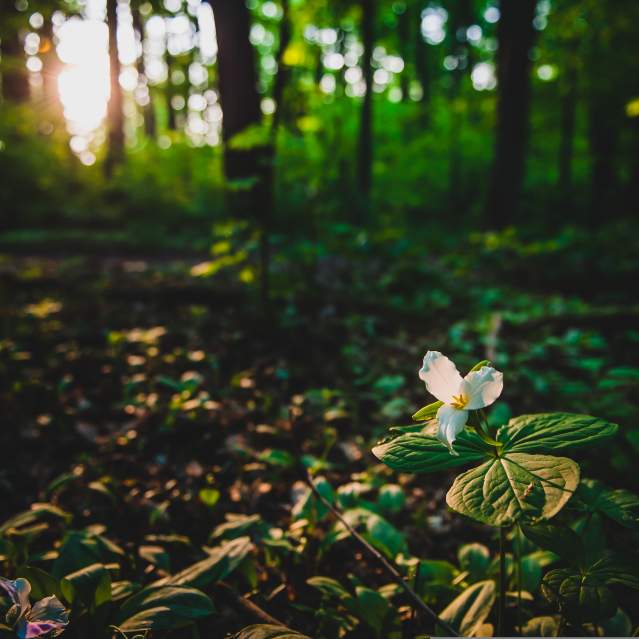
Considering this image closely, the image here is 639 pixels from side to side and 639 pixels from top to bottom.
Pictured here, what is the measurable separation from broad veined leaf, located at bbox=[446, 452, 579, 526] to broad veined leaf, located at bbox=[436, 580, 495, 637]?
0.54 m

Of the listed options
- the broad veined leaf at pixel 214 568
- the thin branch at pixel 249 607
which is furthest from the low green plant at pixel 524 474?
the broad veined leaf at pixel 214 568

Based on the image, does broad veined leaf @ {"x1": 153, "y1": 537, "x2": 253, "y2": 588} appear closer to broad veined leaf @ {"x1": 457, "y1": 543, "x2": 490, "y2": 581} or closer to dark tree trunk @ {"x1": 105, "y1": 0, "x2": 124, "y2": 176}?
broad veined leaf @ {"x1": 457, "y1": 543, "x2": 490, "y2": 581}

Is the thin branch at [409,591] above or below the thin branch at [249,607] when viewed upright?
above

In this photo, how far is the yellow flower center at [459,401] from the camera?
2.80 ft

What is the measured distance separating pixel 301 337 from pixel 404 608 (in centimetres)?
216

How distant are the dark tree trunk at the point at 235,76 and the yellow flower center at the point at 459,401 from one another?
167 inches

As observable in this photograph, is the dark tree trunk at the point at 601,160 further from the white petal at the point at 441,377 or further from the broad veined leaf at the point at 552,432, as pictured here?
the white petal at the point at 441,377

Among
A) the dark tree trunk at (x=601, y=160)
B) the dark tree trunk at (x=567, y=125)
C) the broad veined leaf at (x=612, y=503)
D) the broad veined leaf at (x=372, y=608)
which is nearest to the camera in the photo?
the broad veined leaf at (x=612, y=503)

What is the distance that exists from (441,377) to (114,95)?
13.1m

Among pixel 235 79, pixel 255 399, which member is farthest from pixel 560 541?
pixel 235 79

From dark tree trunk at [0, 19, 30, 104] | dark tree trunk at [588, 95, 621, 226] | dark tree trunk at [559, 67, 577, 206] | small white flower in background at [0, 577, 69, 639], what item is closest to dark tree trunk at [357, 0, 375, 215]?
dark tree trunk at [559, 67, 577, 206]

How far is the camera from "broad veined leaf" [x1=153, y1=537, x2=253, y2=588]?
127 cm

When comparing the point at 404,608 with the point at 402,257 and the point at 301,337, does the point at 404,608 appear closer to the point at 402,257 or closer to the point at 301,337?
the point at 301,337

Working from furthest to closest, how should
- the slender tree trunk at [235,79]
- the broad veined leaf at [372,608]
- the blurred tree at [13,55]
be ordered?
the blurred tree at [13,55] < the slender tree trunk at [235,79] < the broad veined leaf at [372,608]
